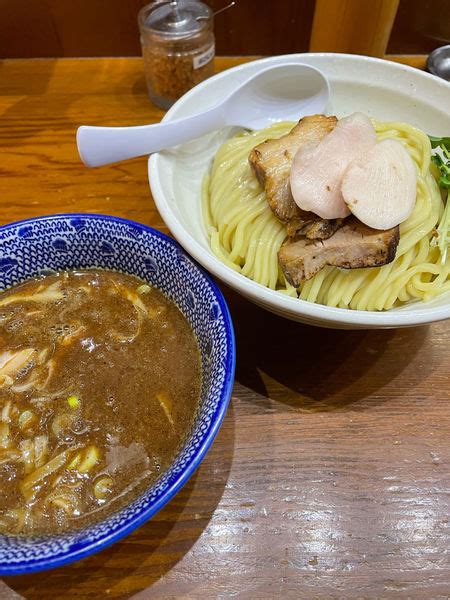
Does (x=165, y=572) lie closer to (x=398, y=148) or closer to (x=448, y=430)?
(x=448, y=430)

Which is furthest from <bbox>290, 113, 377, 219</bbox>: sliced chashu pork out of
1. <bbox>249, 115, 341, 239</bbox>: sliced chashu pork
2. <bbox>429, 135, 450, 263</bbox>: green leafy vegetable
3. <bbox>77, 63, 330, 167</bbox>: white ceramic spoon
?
<bbox>77, 63, 330, 167</bbox>: white ceramic spoon

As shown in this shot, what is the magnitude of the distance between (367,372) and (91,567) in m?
0.90

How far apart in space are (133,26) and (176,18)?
1.77ft

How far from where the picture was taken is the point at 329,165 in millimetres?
1415

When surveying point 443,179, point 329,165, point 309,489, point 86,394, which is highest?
point 329,165

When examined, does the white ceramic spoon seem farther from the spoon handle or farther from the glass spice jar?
the glass spice jar

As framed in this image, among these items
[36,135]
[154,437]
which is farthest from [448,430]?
[36,135]

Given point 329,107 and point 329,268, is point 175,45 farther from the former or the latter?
point 329,268

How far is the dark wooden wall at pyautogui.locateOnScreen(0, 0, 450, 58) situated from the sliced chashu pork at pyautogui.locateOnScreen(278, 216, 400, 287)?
178cm

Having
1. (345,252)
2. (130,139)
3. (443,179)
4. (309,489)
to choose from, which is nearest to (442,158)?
(443,179)

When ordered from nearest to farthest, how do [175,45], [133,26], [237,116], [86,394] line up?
[86,394], [237,116], [175,45], [133,26]

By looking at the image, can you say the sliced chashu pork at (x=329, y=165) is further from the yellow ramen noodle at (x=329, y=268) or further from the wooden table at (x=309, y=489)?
the wooden table at (x=309, y=489)

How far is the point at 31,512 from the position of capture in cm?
103

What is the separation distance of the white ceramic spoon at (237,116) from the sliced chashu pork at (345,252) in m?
0.60
